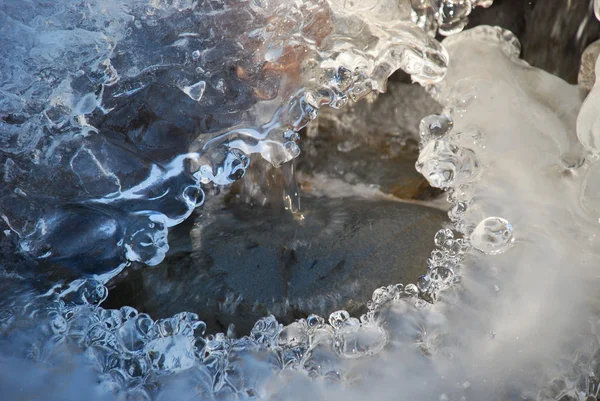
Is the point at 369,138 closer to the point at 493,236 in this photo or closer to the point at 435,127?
the point at 435,127

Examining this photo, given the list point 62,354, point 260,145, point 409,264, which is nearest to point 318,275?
point 409,264

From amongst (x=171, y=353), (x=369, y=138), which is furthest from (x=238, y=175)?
(x=369, y=138)

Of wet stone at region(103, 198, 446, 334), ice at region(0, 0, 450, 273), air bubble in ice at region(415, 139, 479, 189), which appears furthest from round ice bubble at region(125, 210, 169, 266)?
air bubble in ice at region(415, 139, 479, 189)

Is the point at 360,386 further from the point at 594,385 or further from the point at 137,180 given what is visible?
the point at 137,180

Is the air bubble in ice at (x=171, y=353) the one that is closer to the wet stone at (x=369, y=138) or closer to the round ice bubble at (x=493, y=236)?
the round ice bubble at (x=493, y=236)

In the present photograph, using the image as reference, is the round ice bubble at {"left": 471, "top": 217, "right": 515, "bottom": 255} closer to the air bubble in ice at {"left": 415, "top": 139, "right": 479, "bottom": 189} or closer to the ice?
the air bubble in ice at {"left": 415, "top": 139, "right": 479, "bottom": 189}
